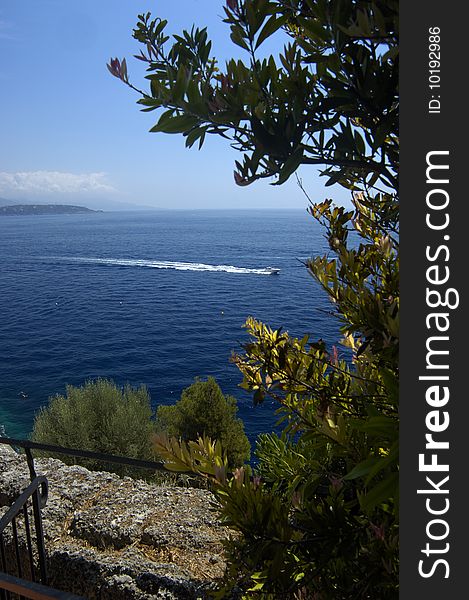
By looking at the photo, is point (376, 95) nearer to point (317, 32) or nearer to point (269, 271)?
point (317, 32)

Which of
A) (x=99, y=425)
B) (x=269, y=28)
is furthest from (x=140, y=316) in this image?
(x=269, y=28)

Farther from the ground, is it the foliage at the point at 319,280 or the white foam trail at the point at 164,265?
the foliage at the point at 319,280

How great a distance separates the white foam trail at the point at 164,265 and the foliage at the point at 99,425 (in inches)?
1872

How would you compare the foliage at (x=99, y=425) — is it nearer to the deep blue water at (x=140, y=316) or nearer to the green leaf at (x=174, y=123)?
the deep blue water at (x=140, y=316)

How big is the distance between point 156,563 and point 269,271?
6362cm

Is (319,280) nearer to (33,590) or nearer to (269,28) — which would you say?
(269,28)

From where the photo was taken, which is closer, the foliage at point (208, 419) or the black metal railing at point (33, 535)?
the black metal railing at point (33, 535)

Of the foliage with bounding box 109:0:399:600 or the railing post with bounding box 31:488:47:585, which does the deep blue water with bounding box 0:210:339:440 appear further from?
the foliage with bounding box 109:0:399:600

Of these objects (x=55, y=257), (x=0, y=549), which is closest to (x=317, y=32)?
(x=0, y=549)

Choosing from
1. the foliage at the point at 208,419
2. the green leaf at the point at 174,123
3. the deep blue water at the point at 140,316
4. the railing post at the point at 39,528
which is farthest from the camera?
the deep blue water at the point at 140,316

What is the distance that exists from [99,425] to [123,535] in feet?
52.4

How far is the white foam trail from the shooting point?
2711 inches

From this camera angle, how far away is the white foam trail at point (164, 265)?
68850 millimetres

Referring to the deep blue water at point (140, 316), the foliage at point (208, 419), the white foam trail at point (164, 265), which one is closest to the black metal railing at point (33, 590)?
the foliage at point (208, 419)
